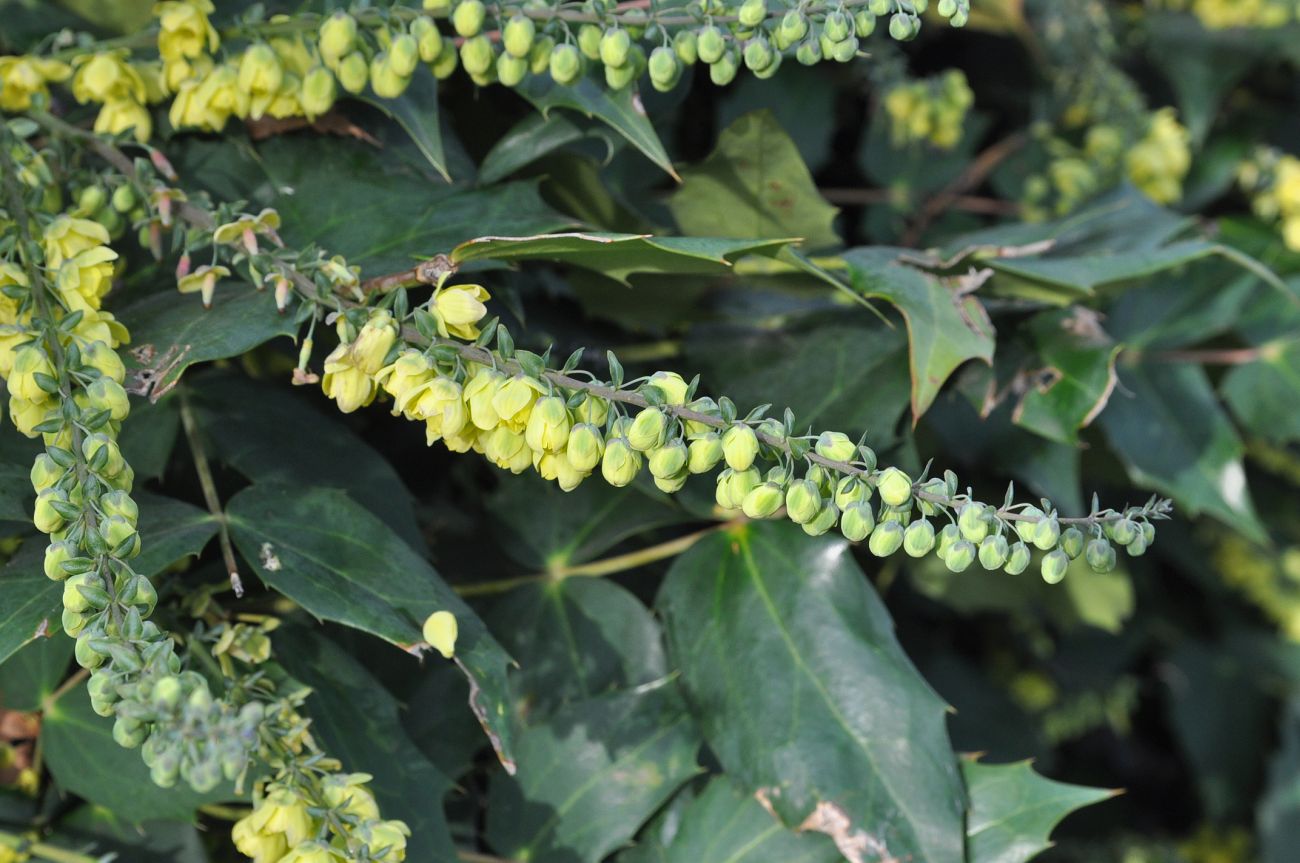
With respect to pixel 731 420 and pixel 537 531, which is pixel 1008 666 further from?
pixel 731 420

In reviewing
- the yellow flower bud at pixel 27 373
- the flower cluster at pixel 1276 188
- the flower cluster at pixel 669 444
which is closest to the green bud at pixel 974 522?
the flower cluster at pixel 669 444

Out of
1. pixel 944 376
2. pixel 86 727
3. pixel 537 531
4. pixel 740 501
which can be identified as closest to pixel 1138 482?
pixel 944 376

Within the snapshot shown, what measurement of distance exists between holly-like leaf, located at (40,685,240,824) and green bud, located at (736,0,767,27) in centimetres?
57

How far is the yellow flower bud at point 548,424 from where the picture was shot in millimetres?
622

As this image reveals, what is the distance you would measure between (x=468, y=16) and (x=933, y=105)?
76 centimetres

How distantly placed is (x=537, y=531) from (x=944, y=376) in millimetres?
348

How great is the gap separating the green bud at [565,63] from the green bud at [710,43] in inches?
3.0

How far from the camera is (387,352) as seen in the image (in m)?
0.65

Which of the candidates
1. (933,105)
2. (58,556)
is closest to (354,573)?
(58,556)

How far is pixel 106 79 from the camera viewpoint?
0.83 meters

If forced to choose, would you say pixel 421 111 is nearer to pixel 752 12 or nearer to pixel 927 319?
pixel 752 12

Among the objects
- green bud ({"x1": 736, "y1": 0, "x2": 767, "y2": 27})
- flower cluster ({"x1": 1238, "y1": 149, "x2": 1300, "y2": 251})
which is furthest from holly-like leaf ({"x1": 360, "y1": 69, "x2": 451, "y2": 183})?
flower cluster ({"x1": 1238, "y1": 149, "x2": 1300, "y2": 251})

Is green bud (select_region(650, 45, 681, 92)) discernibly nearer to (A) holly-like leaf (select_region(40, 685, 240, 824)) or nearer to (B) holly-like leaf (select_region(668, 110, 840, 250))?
(B) holly-like leaf (select_region(668, 110, 840, 250))

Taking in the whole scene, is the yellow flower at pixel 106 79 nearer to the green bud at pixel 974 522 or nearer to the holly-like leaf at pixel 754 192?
the holly-like leaf at pixel 754 192
